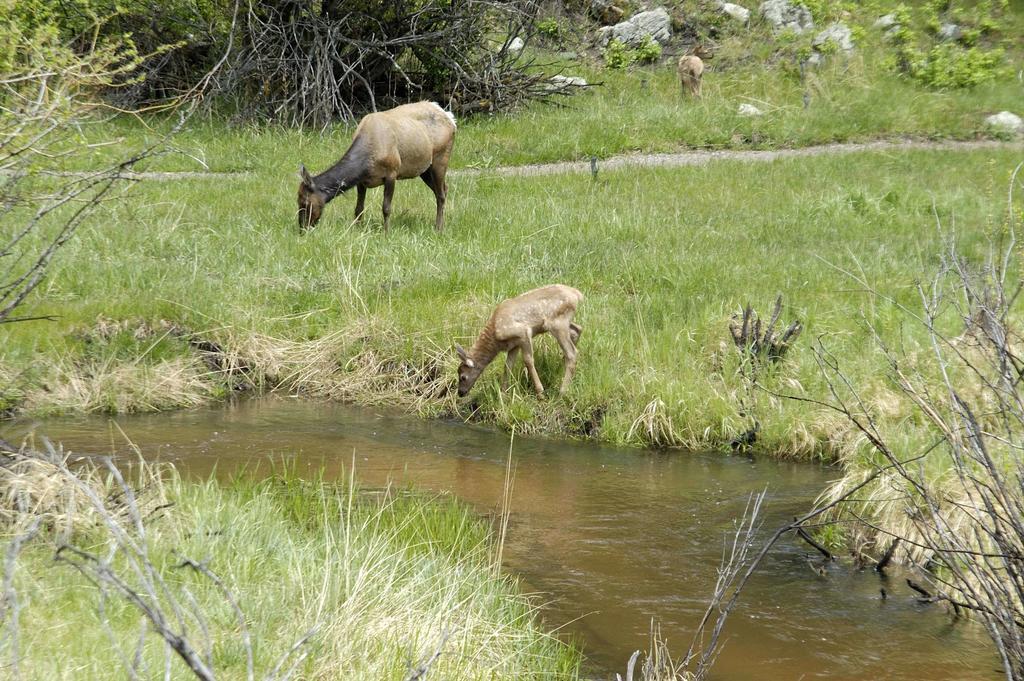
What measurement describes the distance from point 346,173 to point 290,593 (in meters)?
8.95

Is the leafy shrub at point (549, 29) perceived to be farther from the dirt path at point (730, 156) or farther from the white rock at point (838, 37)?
the dirt path at point (730, 156)

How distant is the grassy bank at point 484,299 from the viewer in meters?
9.37

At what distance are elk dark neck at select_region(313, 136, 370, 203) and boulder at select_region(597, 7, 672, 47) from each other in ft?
40.8

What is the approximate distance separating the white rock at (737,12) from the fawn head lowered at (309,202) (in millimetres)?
15093

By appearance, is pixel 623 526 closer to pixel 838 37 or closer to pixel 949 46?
pixel 838 37

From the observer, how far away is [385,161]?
13.3 metres

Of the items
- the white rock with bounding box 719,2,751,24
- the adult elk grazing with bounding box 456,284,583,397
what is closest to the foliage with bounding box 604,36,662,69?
the white rock with bounding box 719,2,751,24

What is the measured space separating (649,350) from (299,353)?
3.29 meters

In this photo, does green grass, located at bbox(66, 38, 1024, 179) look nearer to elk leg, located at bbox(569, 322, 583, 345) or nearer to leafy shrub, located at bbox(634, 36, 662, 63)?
leafy shrub, located at bbox(634, 36, 662, 63)

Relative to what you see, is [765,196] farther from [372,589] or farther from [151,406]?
[372,589]

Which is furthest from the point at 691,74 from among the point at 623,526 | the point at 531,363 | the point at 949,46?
the point at 623,526

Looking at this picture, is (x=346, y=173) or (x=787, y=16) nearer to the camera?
(x=346, y=173)

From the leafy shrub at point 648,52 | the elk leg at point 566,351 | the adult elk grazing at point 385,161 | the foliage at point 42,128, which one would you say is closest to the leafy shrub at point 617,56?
the leafy shrub at point 648,52

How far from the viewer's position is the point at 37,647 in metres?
4.07
